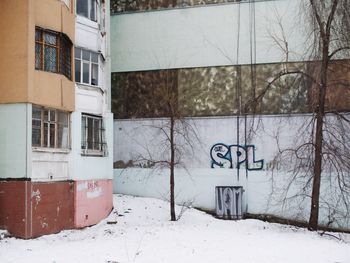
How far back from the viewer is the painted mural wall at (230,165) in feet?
74.5

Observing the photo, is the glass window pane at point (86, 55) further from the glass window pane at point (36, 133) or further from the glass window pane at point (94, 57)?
the glass window pane at point (36, 133)

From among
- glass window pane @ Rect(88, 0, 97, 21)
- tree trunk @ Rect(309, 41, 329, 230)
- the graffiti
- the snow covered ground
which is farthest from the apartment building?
tree trunk @ Rect(309, 41, 329, 230)

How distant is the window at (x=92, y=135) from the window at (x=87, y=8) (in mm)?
4382

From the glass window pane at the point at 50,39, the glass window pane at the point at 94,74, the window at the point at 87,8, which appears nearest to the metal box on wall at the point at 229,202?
the glass window pane at the point at 94,74

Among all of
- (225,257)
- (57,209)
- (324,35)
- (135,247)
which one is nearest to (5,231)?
(57,209)

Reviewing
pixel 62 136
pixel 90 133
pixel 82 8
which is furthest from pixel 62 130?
pixel 82 8

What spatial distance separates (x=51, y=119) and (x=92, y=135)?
9.33 ft

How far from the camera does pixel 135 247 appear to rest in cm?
1518

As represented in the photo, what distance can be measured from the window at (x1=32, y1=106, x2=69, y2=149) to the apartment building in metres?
0.04

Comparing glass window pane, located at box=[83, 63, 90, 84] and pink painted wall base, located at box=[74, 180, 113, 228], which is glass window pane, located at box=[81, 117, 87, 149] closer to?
pink painted wall base, located at box=[74, 180, 113, 228]

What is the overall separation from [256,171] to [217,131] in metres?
2.73

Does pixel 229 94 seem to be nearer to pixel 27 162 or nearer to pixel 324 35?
pixel 324 35

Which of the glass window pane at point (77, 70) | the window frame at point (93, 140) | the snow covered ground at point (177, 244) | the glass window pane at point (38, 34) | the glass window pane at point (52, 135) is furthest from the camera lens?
the window frame at point (93, 140)

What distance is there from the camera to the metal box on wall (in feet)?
74.6
